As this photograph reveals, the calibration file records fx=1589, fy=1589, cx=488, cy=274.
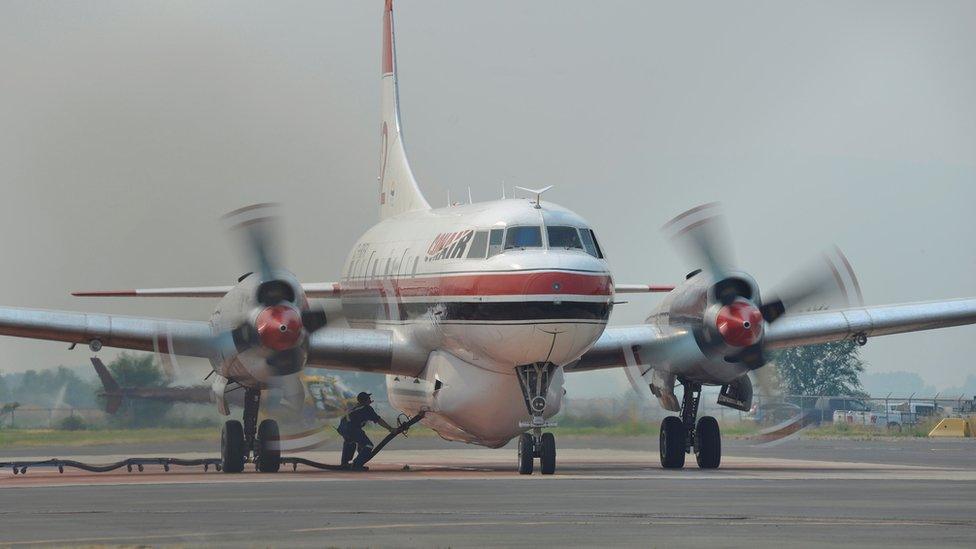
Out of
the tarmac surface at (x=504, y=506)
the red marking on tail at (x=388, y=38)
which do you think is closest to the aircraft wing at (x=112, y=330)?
the tarmac surface at (x=504, y=506)

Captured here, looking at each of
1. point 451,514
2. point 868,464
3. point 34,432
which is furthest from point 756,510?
point 34,432

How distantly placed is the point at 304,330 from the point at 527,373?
3.70 meters

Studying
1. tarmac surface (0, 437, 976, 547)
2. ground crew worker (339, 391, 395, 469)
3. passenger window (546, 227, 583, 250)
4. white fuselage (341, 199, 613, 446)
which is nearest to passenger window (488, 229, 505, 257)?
white fuselage (341, 199, 613, 446)

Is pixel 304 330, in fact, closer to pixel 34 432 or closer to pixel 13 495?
pixel 13 495

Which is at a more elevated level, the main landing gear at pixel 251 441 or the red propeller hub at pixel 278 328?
the red propeller hub at pixel 278 328

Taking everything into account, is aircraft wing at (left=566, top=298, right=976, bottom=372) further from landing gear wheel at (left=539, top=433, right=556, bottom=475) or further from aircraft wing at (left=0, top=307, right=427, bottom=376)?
landing gear wheel at (left=539, top=433, right=556, bottom=475)

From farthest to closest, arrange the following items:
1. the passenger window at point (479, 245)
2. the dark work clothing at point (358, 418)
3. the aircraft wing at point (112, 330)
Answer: the dark work clothing at point (358, 418) < the aircraft wing at point (112, 330) < the passenger window at point (479, 245)

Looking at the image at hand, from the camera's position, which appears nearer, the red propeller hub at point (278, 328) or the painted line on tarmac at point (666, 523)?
the painted line on tarmac at point (666, 523)

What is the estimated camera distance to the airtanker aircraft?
960 inches

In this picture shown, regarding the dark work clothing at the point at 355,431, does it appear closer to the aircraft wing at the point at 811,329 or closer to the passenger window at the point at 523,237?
the aircraft wing at the point at 811,329

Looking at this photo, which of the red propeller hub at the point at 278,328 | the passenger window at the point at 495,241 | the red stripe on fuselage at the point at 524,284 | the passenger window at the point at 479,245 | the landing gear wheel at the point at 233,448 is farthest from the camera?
the landing gear wheel at the point at 233,448

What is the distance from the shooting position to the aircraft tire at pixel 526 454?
2464 cm

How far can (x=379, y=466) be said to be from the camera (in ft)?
95.1

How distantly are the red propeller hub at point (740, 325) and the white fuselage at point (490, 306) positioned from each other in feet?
8.82
